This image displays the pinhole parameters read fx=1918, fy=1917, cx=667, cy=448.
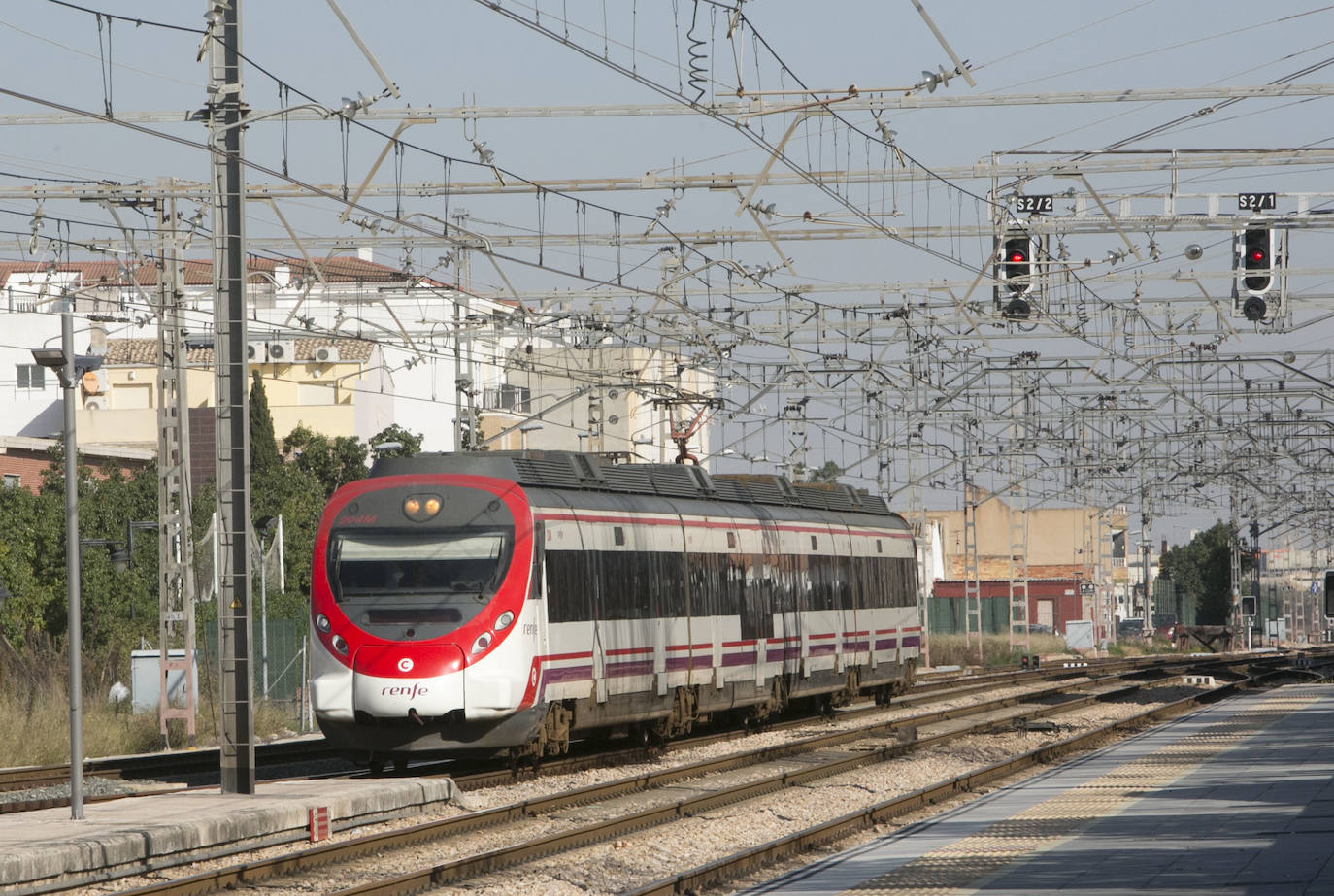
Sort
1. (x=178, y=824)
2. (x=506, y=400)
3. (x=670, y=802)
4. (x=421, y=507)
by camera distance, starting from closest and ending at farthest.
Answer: (x=178, y=824) < (x=670, y=802) < (x=421, y=507) < (x=506, y=400)

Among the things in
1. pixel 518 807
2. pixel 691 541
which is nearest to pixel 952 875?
pixel 518 807

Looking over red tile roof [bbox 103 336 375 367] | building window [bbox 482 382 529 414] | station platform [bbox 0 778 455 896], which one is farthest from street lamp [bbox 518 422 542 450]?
building window [bbox 482 382 529 414]

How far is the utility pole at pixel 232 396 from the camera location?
59.0 ft

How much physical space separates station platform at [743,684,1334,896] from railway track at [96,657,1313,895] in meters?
1.00

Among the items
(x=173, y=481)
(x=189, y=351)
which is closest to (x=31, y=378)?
(x=189, y=351)

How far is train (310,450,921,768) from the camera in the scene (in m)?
20.4

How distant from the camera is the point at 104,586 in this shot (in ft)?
139

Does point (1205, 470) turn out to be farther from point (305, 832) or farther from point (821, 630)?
point (305, 832)

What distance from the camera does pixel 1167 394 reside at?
52094 mm

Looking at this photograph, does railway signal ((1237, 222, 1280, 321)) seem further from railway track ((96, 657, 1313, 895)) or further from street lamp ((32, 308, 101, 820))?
street lamp ((32, 308, 101, 820))

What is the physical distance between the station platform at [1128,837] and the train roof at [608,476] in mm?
6403

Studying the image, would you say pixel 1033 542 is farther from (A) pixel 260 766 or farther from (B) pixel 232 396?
(B) pixel 232 396

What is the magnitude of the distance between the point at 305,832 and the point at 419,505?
5430mm

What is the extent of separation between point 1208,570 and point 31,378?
65985 mm
